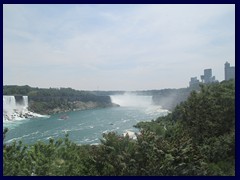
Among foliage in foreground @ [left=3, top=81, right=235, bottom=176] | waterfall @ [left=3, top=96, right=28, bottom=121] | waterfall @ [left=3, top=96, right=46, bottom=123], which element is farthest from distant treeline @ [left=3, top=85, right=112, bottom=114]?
foliage in foreground @ [left=3, top=81, right=235, bottom=176]

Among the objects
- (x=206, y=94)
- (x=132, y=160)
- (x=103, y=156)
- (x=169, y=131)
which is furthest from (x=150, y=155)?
(x=206, y=94)

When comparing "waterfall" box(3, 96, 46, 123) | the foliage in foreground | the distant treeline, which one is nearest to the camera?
the foliage in foreground

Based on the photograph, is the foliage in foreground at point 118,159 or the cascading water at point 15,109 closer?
the foliage in foreground at point 118,159

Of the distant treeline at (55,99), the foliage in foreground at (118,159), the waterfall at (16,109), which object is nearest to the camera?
A: the foliage in foreground at (118,159)

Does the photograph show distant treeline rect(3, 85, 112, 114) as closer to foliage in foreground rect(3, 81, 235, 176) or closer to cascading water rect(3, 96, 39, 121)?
cascading water rect(3, 96, 39, 121)

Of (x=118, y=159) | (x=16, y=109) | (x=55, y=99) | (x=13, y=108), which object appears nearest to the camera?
(x=118, y=159)

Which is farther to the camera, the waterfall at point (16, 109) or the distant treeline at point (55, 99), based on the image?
the distant treeline at point (55, 99)

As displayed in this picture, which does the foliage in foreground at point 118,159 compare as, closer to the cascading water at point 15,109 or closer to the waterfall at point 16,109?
the waterfall at point 16,109

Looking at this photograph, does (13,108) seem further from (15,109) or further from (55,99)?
(55,99)

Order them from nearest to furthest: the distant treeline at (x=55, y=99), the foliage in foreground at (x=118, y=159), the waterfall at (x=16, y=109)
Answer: the foliage in foreground at (x=118, y=159) → the waterfall at (x=16, y=109) → the distant treeline at (x=55, y=99)

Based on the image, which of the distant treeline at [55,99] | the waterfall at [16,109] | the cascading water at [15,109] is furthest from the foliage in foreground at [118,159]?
the distant treeline at [55,99]

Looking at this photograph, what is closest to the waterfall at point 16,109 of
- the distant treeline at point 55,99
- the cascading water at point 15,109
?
the cascading water at point 15,109

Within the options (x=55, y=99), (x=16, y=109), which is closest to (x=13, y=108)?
(x=16, y=109)
